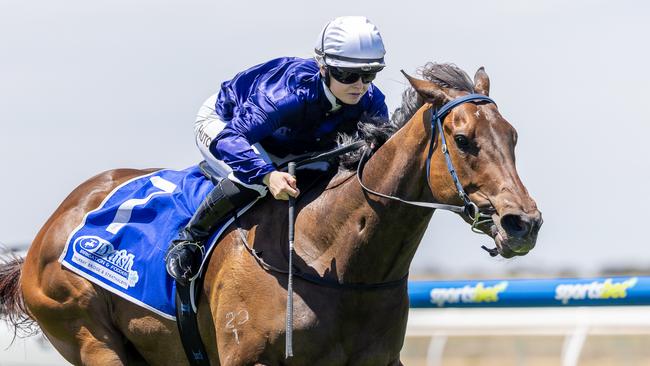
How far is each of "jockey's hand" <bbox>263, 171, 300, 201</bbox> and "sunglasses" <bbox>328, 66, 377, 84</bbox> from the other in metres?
0.48

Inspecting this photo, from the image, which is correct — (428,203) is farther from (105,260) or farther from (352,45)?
(105,260)

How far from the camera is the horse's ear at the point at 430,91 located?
484cm

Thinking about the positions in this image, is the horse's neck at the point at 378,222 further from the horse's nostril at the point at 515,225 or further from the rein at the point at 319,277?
the horse's nostril at the point at 515,225

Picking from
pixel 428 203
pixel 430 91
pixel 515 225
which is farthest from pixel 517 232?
pixel 430 91

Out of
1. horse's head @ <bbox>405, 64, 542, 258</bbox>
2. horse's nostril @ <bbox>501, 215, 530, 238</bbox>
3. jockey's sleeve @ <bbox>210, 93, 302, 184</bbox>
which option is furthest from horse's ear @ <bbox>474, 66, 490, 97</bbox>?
jockey's sleeve @ <bbox>210, 93, 302, 184</bbox>

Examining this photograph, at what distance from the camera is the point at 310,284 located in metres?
5.04

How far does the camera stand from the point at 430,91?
4852 millimetres

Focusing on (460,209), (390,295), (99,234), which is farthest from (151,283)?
(460,209)

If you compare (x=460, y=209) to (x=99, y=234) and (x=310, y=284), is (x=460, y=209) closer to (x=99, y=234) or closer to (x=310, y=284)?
(x=310, y=284)

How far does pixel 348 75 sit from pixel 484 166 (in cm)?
90

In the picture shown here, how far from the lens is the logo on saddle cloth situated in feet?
19.1

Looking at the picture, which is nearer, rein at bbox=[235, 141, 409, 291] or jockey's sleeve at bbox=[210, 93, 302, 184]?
rein at bbox=[235, 141, 409, 291]

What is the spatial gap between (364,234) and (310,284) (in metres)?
0.31

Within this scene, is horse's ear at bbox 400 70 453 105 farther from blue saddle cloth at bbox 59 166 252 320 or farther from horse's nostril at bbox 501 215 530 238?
blue saddle cloth at bbox 59 166 252 320
